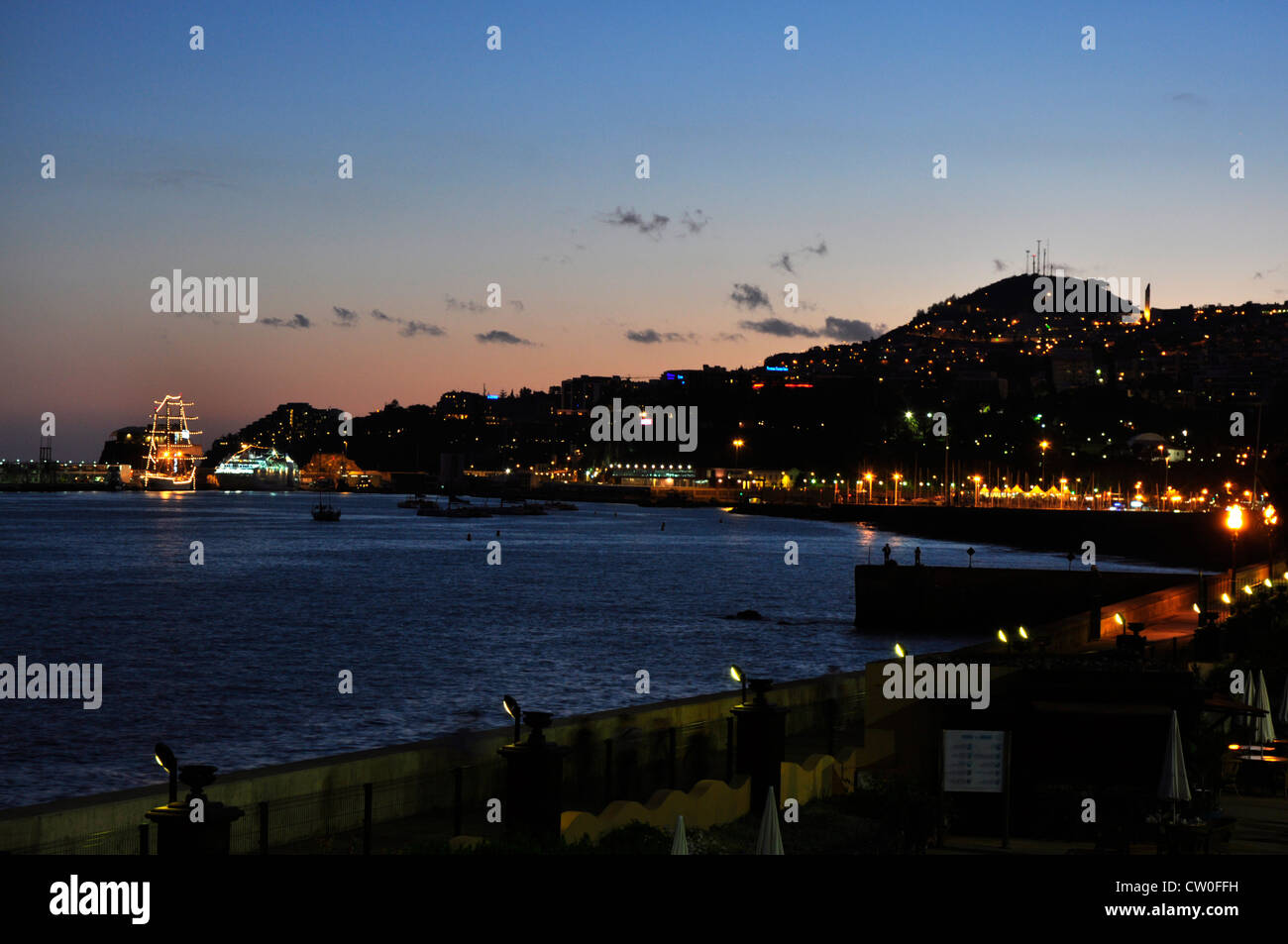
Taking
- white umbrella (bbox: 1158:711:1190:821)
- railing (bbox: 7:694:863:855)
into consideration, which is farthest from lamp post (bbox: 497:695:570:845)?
white umbrella (bbox: 1158:711:1190:821)

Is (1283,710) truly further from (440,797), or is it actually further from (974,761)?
(440,797)

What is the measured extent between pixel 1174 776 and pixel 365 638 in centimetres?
4641

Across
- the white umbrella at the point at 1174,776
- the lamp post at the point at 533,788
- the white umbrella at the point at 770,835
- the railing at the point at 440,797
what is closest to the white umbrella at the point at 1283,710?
the railing at the point at 440,797

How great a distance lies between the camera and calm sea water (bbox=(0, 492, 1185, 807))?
1380 inches

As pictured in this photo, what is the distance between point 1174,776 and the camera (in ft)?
43.8

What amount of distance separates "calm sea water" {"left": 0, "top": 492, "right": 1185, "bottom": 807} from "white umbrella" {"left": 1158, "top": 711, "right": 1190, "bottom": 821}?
69.4 ft

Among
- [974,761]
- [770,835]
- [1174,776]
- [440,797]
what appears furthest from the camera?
[974,761]

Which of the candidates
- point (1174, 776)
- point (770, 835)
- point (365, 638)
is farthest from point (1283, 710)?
point (365, 638)

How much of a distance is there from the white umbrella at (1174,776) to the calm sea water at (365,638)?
21167 millimetres

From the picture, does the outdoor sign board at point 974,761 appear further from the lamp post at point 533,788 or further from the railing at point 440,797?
the lamp post at point 533,788

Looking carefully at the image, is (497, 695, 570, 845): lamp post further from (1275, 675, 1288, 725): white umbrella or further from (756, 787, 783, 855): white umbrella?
(1275, 675, 1288, 725): white umbrella

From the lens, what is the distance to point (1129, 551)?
110 m

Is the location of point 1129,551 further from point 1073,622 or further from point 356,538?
point 1073,622
